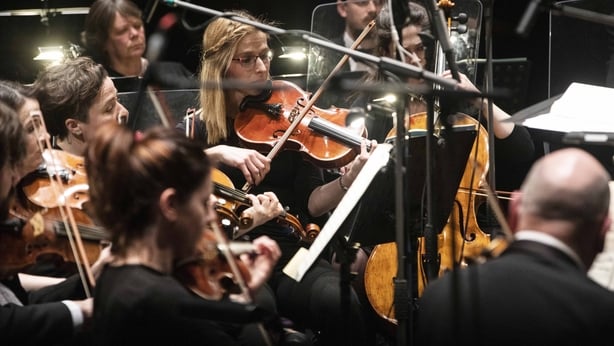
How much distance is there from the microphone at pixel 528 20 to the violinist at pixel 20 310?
1.31 metres

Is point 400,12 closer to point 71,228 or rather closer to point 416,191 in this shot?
→ point 416,191

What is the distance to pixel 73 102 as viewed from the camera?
2.99 m

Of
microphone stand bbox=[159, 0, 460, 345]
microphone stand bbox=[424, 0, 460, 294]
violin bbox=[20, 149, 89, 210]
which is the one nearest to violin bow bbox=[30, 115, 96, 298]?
violin bbox=[20, 149, 89, 210]

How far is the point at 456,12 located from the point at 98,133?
213 cm

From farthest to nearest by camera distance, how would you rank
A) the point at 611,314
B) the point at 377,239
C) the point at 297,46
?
the point at 297,46, the point at 377,239, the point at 611,314

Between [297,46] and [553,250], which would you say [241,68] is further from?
[553,250]

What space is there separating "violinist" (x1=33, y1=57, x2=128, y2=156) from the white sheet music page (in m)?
1.47

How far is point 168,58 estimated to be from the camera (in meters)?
4.58

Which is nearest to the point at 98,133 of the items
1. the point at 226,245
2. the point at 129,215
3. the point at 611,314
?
the point at 129,215

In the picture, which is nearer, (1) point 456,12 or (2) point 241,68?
(2) point 241,68

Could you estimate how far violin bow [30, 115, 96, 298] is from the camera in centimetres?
234

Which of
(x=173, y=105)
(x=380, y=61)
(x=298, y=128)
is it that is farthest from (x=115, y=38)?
(x=380, y=61)

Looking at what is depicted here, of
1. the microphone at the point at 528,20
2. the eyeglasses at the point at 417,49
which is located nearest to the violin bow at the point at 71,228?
the microphone at the point at 528,20

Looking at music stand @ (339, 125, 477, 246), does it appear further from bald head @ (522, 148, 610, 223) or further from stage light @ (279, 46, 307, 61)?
stage light @ (279, 46, 307, 61)
